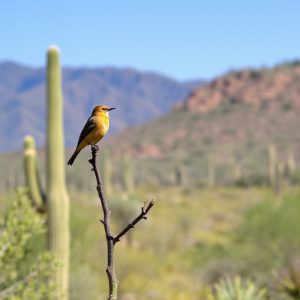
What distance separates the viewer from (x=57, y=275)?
10.7 metres

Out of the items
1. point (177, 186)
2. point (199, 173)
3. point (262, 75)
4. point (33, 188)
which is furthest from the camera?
point (262, 75)

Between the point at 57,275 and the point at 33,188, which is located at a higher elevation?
the point at 33,188

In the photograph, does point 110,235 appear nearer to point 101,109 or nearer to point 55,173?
point 101,109

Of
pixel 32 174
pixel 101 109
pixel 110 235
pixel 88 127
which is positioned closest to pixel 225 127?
pixel 32 174

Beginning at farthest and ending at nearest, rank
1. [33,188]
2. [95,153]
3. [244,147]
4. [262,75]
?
[262,75] → [244,147] → [33,188] → [95,153]

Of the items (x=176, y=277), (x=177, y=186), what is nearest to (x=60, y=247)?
(x=176, y=277)

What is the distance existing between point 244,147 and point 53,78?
3012 inches

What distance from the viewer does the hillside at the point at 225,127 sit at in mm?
82562

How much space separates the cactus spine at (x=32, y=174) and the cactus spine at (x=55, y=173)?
1.13 metres

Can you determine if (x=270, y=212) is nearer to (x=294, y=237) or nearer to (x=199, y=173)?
(x=294, y=237)

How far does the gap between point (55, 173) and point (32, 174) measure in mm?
1285

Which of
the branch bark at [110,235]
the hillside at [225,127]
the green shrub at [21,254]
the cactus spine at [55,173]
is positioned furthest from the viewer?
the hillside at [225,127]

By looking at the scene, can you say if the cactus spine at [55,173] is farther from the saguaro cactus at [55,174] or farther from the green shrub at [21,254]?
the green shrub at [21,254]

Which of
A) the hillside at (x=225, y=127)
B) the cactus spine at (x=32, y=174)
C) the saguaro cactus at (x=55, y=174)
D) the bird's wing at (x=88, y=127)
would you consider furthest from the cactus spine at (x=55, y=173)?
the hillside at (x=225, y=127)
